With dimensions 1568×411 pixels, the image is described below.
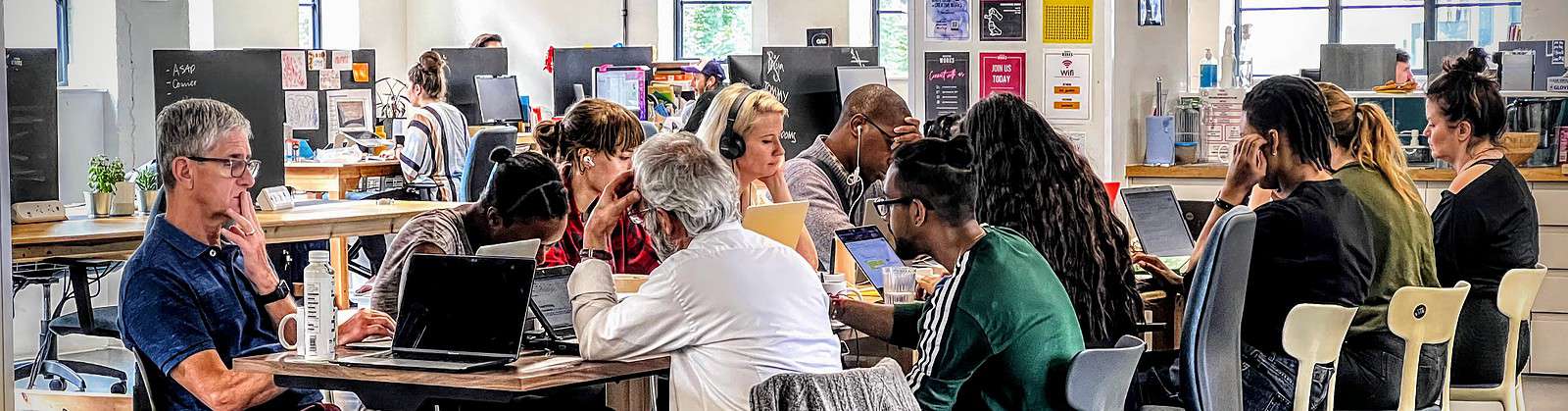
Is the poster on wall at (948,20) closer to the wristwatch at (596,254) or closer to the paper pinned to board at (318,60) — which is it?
the wristwatch at (596,254)

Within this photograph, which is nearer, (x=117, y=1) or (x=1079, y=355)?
(x=1079, y=355)

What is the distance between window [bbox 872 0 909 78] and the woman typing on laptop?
11.1 metres

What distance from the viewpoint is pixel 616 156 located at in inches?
167

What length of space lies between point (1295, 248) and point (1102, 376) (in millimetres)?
955

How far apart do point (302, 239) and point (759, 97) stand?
238cm

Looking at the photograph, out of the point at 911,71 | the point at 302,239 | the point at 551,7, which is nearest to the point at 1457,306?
the point at 911,71

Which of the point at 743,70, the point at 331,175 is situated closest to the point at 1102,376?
the point at 743,70

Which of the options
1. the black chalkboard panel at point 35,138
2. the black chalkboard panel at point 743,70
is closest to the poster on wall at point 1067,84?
the black chalkboard panel at point 743,70

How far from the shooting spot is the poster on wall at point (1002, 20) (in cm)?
579

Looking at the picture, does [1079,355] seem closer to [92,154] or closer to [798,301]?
[798,301]

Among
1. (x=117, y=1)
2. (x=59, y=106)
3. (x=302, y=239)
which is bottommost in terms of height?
(x=302, y=239)

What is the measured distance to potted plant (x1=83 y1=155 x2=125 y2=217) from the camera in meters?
6.05

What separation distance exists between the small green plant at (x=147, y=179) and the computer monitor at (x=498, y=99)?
4.91 metres

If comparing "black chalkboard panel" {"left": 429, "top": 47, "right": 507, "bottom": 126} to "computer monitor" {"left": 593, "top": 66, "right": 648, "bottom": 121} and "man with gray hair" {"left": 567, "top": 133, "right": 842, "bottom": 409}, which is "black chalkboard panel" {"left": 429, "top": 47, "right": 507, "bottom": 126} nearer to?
"computer monitor" {"left": 593, "top": 66, "right": 648, "bottom": 121}
